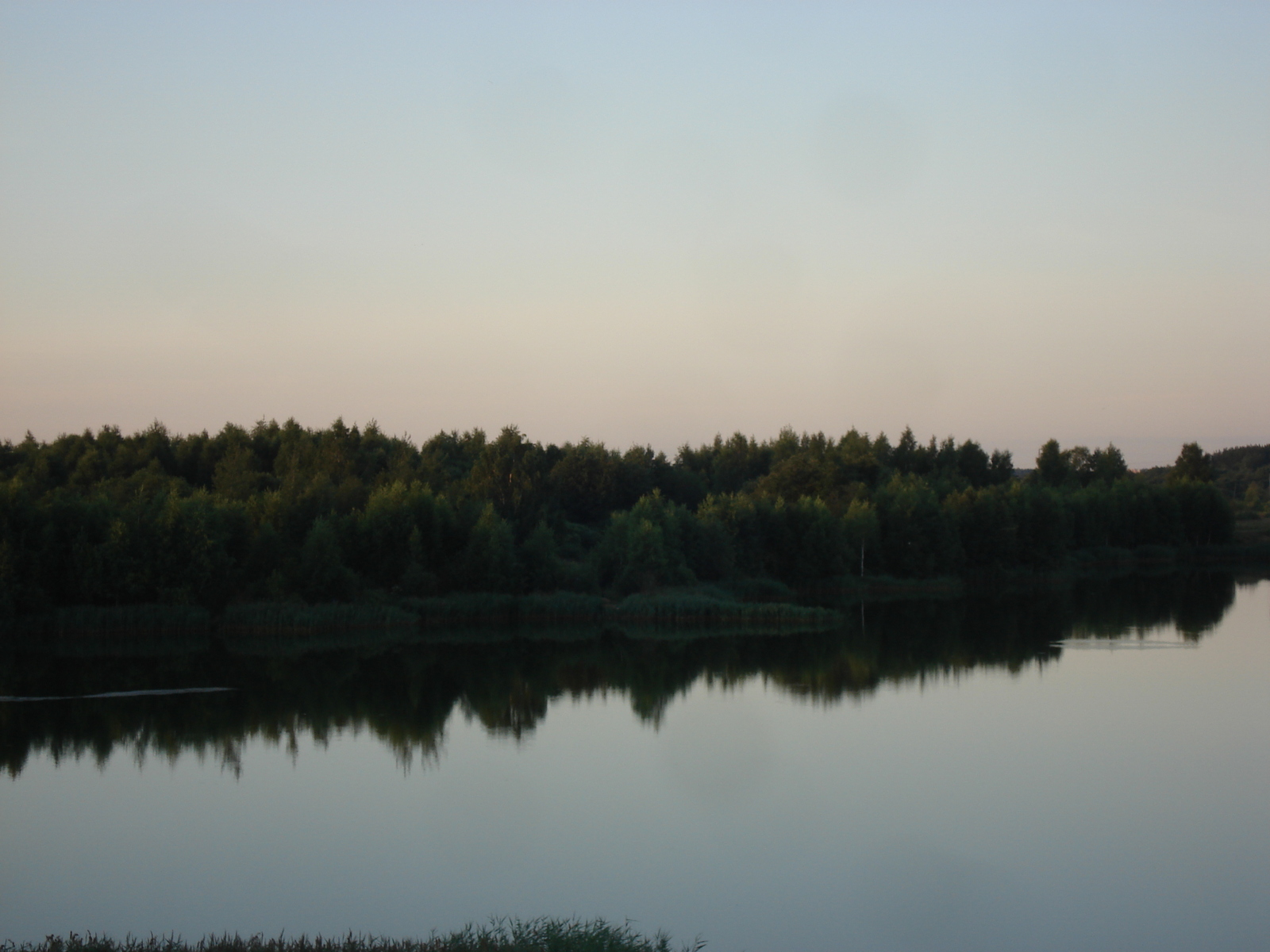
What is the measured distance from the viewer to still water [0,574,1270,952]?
422 inches

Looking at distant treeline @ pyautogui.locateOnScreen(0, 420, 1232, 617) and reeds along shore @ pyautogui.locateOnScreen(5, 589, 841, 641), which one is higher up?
distant treeline @ pyautogui.locateOnScreen(0, 420, 1232, 617)

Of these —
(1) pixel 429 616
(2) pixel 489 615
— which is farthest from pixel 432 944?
(2) pixel 489 615

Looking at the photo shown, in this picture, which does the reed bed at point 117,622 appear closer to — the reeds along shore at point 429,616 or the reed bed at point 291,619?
the reeds along shore at point 429,616

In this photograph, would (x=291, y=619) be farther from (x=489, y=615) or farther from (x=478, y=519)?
(x=478, y=519)

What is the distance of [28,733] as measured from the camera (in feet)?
61.0

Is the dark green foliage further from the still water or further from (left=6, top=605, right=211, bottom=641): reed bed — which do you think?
(left=6, top=605, right=211, bottom=641): reed bed

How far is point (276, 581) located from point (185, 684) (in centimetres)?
952

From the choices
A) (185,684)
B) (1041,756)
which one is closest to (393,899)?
(1041,756)

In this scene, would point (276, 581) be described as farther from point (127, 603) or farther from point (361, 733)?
point (361, 733)

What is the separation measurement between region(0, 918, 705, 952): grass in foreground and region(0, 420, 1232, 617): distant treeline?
79.3 ft

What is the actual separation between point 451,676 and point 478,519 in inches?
524

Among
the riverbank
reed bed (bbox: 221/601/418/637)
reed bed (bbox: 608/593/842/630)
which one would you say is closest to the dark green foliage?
the riverbank

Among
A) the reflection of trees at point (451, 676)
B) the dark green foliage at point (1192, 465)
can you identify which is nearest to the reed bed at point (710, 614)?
the reflection of trees at point (451, 676)

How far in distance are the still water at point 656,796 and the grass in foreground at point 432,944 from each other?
1113mm
